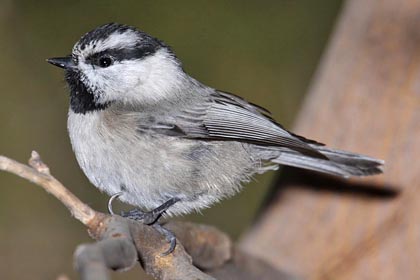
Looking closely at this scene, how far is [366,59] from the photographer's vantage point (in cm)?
309

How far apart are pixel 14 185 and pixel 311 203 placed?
179 centimetres

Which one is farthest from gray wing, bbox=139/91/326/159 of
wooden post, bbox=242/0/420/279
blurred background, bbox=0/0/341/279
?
blurred background, bbox=0/0/341/279

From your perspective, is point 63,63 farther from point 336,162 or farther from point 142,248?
point 336,162

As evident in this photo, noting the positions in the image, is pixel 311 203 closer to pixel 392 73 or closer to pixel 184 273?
pixel 392 73

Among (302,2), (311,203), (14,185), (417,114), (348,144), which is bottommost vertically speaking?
(14,185)

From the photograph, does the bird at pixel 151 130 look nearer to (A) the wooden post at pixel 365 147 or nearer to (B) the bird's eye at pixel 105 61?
(B) the bird's eye at pixel 105 61

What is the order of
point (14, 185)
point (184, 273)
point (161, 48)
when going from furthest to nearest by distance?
point (14, 185), point (161, 48), point (184, 273)

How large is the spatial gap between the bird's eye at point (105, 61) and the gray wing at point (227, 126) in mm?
240

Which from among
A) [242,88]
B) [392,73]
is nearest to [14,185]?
[242,88]

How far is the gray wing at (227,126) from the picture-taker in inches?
99.8

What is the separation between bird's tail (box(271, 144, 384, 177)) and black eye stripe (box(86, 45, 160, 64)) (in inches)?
27.3

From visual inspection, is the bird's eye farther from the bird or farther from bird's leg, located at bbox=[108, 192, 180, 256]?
bird's leg, located at bbox=[108, 192, 180, 256]

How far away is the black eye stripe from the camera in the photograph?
2486 millimetres

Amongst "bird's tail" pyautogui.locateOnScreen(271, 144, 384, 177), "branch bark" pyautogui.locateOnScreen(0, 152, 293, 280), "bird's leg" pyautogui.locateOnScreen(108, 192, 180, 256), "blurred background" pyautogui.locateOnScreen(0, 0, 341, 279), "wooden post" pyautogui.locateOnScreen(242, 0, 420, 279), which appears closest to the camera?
"branch bark" pyautogui.locateOnScreen(0, 152, 293, 280)
